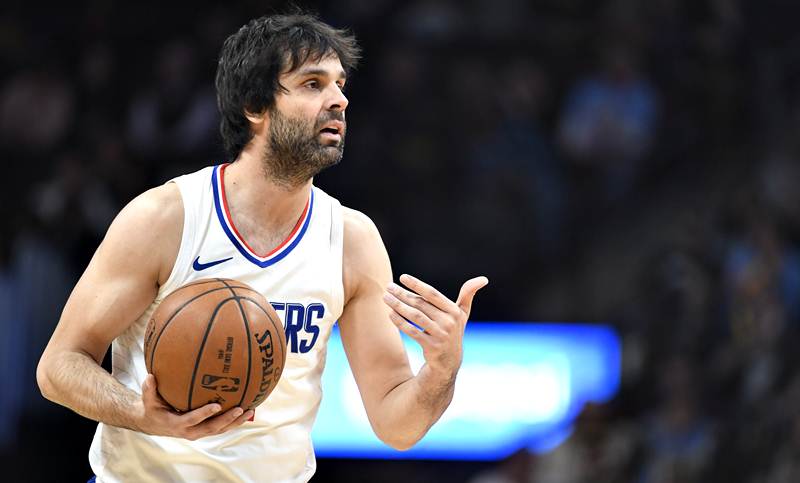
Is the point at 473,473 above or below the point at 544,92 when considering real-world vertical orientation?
below

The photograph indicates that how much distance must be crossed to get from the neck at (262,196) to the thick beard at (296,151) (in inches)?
1.0

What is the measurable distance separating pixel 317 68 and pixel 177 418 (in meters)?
1.33

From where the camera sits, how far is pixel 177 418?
9.77 ft

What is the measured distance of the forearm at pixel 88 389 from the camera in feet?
10.3

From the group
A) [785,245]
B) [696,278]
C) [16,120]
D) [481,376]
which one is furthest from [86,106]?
[785,245]

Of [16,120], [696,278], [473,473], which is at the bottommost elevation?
[473,473]

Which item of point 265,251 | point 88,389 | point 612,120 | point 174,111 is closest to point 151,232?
point 265,251

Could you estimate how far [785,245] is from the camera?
30.4 feet

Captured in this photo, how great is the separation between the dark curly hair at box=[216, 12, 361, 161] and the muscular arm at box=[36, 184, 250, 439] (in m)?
0.48

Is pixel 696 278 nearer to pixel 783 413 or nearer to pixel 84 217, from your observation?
pixel 783 413

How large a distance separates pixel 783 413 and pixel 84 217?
20.3 feet

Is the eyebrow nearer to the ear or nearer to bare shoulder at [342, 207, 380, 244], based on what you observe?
the ear

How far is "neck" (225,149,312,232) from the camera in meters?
3.63

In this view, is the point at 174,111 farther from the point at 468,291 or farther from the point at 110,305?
the point at 468,291
